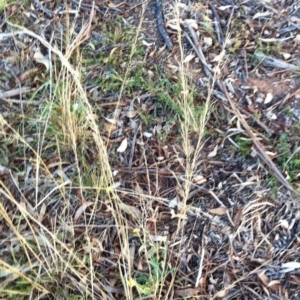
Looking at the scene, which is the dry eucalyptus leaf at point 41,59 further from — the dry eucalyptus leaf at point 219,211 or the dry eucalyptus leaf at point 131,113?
the dry eucalyptus leaf at point 219,211

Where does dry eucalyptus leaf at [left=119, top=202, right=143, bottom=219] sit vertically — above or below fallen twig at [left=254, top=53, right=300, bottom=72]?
below

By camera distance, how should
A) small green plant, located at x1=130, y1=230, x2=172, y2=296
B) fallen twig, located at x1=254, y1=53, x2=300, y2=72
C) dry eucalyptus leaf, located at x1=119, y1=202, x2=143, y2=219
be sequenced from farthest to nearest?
fallen twig, located at x1=254, y1=53, x2=300, y2=72 → dry eucalyptus leaf, located at x1=119, y1=202, x2=143, y2=219 → small green plant, located at x1=130, y1=230, x2=172, y2=296

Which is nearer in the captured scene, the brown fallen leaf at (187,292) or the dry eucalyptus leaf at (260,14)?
the brown fallen leaf at (187,292)

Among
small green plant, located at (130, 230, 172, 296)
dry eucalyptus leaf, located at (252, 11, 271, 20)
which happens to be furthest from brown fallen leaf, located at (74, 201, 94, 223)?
dry eucalyptus leaf, located at (252, 11, 271, 20)

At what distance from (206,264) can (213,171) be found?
1.04 ft

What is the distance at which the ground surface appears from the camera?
1.60 metres

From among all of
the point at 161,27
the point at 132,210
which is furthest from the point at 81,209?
the point at 161,27

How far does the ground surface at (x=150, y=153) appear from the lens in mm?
1602

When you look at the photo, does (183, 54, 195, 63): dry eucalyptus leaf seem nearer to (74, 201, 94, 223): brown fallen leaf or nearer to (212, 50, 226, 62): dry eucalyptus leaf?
(212, 50, 226, 62): dry eucalyptus leaf

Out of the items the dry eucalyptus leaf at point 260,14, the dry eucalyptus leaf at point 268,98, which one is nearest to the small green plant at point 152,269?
the dry eucalyptus leaf at point 268,98

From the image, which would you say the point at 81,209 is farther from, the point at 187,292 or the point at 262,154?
the point at 262,154

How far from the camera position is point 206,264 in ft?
5.33

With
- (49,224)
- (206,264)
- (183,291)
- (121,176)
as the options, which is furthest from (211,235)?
(49,224)

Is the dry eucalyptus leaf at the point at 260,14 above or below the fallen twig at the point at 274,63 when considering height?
above
